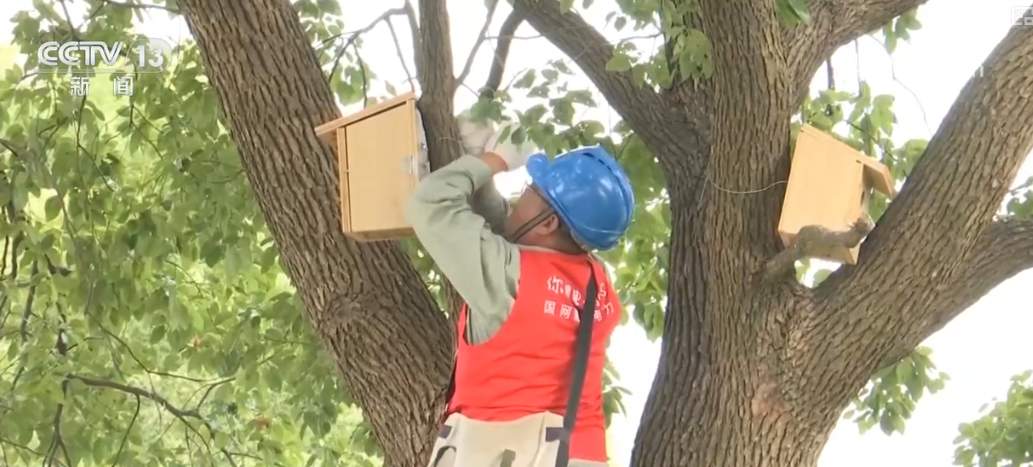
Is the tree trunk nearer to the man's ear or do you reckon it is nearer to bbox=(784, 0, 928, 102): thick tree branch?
the man's ear

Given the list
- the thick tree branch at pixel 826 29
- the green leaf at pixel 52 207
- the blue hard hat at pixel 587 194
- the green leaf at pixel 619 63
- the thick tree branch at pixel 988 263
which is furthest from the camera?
the green leaf at pixel 52 207

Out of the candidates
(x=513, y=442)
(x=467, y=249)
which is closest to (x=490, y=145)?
(x=467, y=249)

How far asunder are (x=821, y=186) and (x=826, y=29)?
0.55m

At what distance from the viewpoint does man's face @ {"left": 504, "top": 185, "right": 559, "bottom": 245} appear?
7.30ft

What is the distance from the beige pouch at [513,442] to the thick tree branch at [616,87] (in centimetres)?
94

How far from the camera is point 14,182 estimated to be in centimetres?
338

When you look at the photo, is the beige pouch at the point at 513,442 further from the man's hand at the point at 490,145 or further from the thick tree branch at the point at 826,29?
the thick tree branch at the point at 826,29

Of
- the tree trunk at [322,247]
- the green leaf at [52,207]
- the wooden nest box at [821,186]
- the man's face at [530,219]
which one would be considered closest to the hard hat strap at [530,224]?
the man's face at [530,219]

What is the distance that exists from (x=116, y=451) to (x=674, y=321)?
6.35 feet

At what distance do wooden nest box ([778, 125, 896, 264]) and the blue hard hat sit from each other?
48cm

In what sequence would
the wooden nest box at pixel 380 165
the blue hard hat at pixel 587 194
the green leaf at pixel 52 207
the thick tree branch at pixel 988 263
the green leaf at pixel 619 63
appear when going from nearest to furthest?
the blue hard hat at pixel 587 194 < the wooden nest box at pixel 380 165 < the thick tree branch at pixel 988 263 < the green leaf at pixel 619 63 < the green leaf at pixel 52 207

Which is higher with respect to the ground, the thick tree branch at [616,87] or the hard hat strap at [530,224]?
the thick tree branch at [616,87]

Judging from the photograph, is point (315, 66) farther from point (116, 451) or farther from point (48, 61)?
point (116, 451)

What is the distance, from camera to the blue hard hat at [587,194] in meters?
2.19
